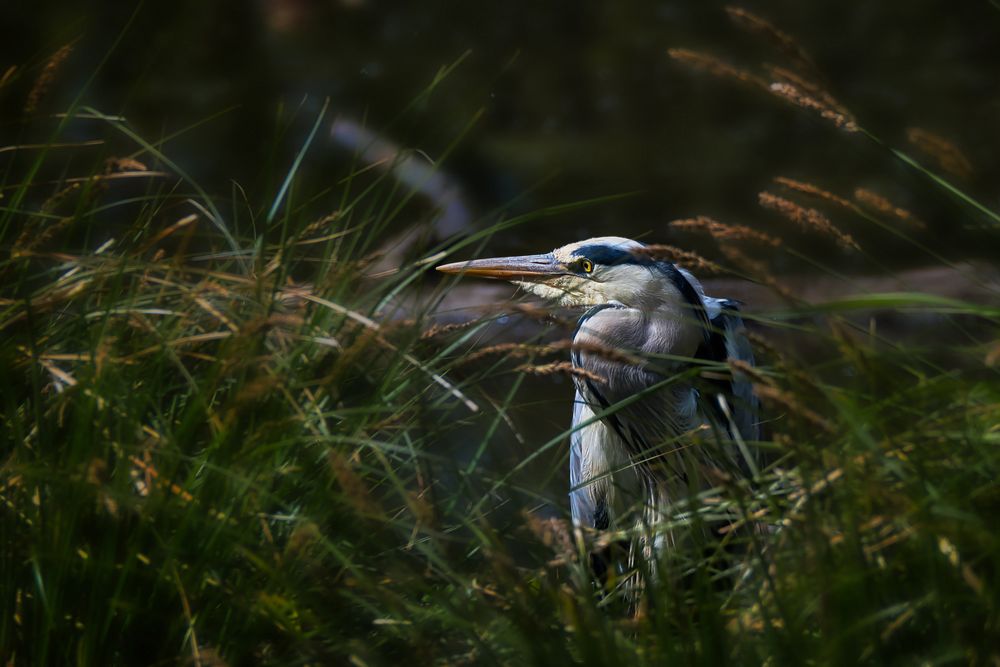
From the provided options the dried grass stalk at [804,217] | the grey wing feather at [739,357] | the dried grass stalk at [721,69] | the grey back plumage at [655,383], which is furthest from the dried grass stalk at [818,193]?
the grey wing feather at [739,357]

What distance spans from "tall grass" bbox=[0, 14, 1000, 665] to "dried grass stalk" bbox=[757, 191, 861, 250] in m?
0.01

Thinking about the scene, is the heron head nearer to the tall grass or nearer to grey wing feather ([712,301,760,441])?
grey wing feather ([712,301,760,441])

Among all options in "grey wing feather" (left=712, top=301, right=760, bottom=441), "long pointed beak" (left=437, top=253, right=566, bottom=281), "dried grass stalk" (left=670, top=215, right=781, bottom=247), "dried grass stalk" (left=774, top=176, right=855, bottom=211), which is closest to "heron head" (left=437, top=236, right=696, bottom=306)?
"long pointed beak" (left=437, top=253, right=566, bottom=281)

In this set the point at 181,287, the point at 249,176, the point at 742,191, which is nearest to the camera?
the point at 181,287

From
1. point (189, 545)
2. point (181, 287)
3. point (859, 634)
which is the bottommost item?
point (859, 634)

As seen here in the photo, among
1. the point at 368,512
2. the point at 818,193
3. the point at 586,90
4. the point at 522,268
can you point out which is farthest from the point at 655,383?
the point at 586,90

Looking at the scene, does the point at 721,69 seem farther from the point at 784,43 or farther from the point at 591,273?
the point at 591,273

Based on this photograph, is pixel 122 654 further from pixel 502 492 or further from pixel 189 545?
pixel 502 492

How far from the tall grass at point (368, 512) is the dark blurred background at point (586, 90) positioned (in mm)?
4065

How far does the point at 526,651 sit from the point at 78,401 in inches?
27.2

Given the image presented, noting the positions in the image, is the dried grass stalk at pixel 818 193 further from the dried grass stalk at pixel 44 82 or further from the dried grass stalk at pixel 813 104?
the dried grass stalk at pixel 44 82

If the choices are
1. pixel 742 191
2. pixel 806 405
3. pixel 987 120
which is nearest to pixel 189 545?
pixel 806 405

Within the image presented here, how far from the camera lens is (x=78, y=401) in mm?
1445

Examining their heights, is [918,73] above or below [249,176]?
above
